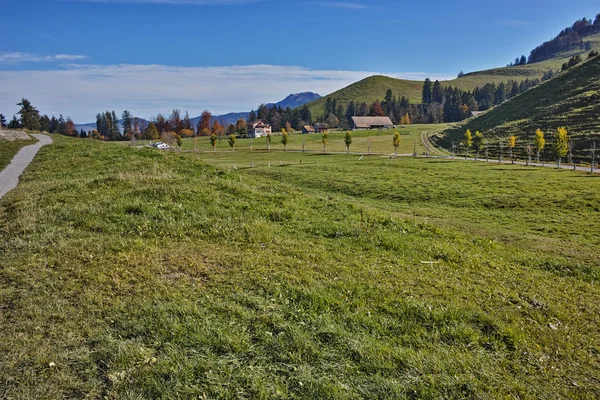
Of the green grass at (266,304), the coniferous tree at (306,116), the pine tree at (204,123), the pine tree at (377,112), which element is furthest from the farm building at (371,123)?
the green grass at (266,304)

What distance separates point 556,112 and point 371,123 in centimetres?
8751

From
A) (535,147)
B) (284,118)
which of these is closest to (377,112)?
(284,118)

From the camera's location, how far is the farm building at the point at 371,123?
164 meters

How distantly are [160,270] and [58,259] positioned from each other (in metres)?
2.35

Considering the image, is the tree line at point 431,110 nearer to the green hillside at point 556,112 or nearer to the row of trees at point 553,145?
the green hillside at point 556,112

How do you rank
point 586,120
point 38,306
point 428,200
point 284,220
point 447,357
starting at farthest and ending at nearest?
point 586,120
point 428,200
point 284,220
point 38,306
point 447,357

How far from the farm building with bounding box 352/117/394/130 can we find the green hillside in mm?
58310

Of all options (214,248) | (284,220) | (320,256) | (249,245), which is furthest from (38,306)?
(284,220)

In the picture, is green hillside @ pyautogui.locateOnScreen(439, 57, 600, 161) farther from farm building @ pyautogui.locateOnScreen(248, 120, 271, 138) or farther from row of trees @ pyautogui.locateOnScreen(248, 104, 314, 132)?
row of trees @ pyautogui.locateOnScreen(248, 104, 314, 132)

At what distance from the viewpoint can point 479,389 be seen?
4770 millimetres

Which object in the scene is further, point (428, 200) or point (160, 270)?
point (428, 200)

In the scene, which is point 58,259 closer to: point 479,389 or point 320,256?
point 320,256

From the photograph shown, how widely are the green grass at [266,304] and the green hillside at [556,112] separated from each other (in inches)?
2484

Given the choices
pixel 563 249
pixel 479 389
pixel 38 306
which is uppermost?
pixel 38 306
